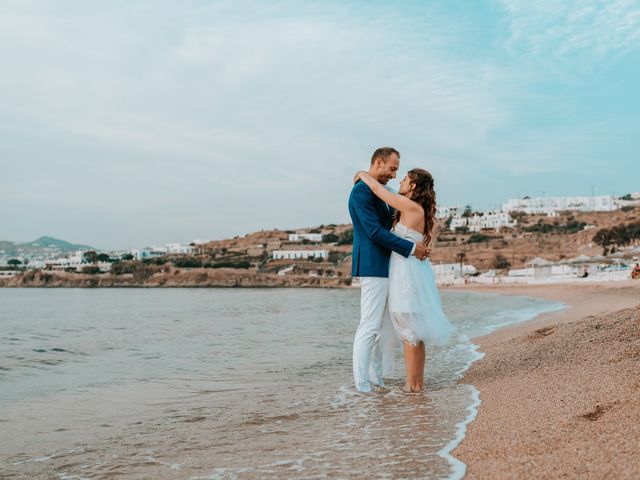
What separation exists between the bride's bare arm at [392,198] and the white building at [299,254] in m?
106

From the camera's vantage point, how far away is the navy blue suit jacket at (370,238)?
16.8 feet

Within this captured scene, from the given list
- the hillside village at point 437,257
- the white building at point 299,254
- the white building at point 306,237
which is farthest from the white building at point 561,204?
the white building at point 299,254

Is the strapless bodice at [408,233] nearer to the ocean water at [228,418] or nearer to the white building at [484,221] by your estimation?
the ocean water at [228,418]

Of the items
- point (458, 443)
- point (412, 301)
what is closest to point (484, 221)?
point (412, 301)

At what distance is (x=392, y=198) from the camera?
5227 mm

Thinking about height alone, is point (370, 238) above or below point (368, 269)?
above

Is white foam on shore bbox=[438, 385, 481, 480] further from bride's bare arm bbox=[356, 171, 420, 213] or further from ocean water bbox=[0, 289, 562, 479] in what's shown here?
bride's bare arm bbox=[356, 171, 420, 213]

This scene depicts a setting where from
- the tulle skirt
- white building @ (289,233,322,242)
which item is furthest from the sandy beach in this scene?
white building @ (289,233,322,242)

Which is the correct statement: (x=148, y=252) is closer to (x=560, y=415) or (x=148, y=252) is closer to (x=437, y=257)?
(x=437, y=257)

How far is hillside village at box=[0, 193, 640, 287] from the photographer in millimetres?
72312

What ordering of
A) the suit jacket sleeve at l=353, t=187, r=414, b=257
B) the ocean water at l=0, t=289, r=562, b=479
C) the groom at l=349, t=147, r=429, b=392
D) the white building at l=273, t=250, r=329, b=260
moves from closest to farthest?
the ocean water at l=0, t=289, r=562, b=479 < the suit jacket sleeve at l=353, t=187, r=414, b=257 < the groom at l=349, t=147, r=429, b=392 < the white building at l=273, t=250, r=329, b=260

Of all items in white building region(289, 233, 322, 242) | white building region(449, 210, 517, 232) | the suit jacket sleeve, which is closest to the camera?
the suit jacket sleeve

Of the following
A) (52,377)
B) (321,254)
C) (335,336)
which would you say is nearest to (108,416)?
(52,377)

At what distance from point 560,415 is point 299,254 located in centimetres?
11146
